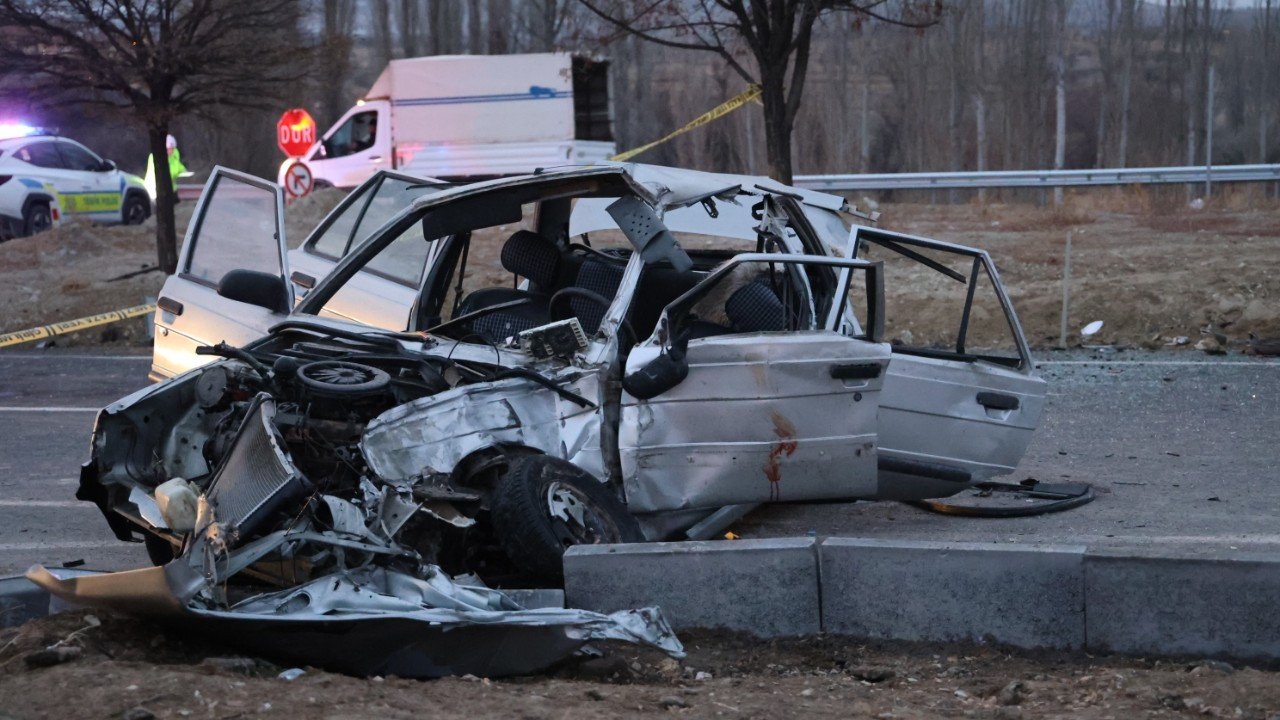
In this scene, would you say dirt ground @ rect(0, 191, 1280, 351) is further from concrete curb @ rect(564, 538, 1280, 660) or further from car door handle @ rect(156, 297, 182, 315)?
concrete curb @ rect(564, 538, 1280, 660)

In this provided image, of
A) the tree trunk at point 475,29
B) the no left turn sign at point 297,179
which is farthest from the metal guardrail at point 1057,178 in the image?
the tree trunk at point 475,29

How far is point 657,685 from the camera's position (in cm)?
450

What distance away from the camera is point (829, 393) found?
592 cm

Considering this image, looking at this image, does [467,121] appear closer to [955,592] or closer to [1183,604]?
[955,592]

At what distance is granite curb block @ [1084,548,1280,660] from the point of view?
467cm

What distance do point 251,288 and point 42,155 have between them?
19.9 m

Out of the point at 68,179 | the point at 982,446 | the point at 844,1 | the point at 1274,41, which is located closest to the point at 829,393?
the point at 982,446

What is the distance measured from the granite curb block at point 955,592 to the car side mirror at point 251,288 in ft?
10.8

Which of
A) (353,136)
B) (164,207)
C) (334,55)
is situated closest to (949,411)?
(334,55)

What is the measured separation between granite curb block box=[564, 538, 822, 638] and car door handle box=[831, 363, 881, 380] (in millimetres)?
994

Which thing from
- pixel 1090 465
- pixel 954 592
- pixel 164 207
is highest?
pixel 164 207

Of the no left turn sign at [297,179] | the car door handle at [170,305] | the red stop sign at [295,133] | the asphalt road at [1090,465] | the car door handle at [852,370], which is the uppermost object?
the red stop sign at [295,133]

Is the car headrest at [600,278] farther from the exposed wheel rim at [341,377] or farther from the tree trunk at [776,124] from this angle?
the tree trunk at [776,124]

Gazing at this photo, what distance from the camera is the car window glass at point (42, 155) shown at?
79.7 ft
